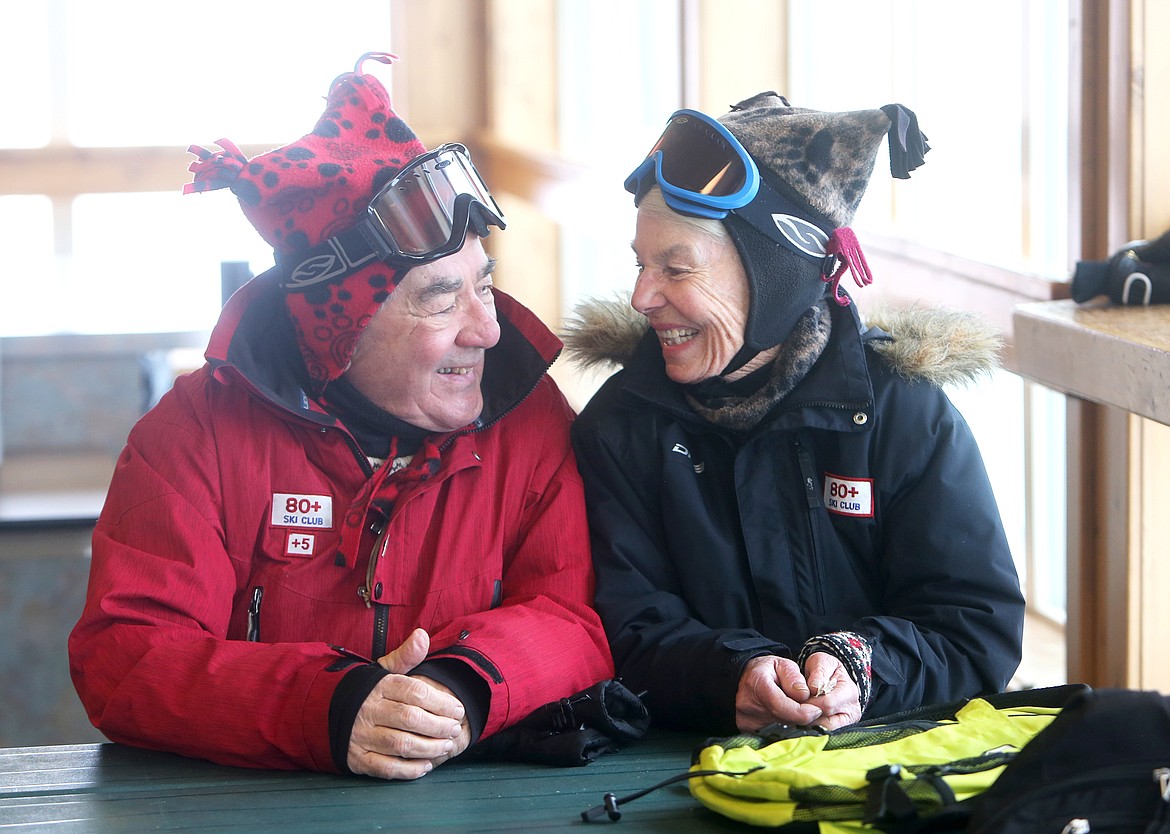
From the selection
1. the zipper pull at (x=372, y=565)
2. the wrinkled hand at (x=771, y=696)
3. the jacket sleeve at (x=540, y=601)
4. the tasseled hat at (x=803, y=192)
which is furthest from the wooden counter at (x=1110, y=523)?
the zipper pull at (x=372, y=565)

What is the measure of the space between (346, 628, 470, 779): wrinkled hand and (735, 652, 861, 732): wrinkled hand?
1.19ft

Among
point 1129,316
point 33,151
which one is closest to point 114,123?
point 33,151

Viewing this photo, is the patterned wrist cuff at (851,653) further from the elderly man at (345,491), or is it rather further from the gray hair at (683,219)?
the gray hair at (683,219)

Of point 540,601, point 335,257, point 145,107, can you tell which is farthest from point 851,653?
point 145,107

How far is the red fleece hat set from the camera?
188cm

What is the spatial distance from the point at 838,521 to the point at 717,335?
305mm

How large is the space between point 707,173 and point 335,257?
1.78ft

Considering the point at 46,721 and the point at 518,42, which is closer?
the point at 46,721

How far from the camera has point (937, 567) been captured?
1737 millimetres

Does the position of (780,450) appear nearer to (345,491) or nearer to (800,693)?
(800,693)

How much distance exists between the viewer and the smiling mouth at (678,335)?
186 centimetres

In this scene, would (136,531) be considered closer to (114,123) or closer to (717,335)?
(717,335)

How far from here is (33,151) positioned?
7219 mm

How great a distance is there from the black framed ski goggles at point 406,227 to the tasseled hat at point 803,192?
15.5 inches
